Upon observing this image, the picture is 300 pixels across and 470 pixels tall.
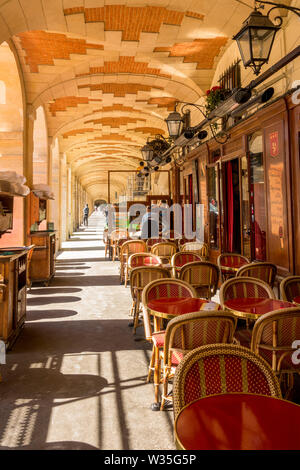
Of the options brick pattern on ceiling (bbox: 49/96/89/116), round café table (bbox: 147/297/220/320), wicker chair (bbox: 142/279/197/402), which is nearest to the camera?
round café table (bbox: 147/297/220/320)

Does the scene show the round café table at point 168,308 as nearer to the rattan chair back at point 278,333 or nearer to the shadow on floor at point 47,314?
the rattan chair back at point 278,333

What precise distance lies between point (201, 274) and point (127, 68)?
18.8 ft

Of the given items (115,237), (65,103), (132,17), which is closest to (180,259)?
(132,17)

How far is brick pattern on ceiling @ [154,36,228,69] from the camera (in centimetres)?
631

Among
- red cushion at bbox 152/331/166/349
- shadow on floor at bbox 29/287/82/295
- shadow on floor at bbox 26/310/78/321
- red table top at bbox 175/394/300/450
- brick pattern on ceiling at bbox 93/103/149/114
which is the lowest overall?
shadow on floor at bbox 26/310/78/321

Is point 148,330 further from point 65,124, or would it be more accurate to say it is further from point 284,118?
point 65,124

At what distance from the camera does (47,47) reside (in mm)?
6422

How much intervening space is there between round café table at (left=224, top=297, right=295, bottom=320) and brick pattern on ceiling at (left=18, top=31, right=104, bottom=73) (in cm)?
557

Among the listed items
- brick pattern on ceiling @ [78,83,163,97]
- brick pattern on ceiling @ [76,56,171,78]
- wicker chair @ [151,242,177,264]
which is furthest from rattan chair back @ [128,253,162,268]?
brick pattern on ceiling @ [78,83,163,97]

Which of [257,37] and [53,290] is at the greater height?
[257,37]

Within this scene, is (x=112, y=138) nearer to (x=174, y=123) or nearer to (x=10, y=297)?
(x=174, y=123)

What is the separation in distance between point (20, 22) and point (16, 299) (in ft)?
13.1

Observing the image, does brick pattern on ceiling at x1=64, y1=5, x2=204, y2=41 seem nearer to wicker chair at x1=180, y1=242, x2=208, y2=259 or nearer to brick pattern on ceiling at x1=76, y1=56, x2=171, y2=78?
brick pattern on ceiling at x1=76, y1=56, x2=171, y2=78

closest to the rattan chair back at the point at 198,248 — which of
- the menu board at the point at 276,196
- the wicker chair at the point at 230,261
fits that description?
the wicker chair at the point at 230,261
